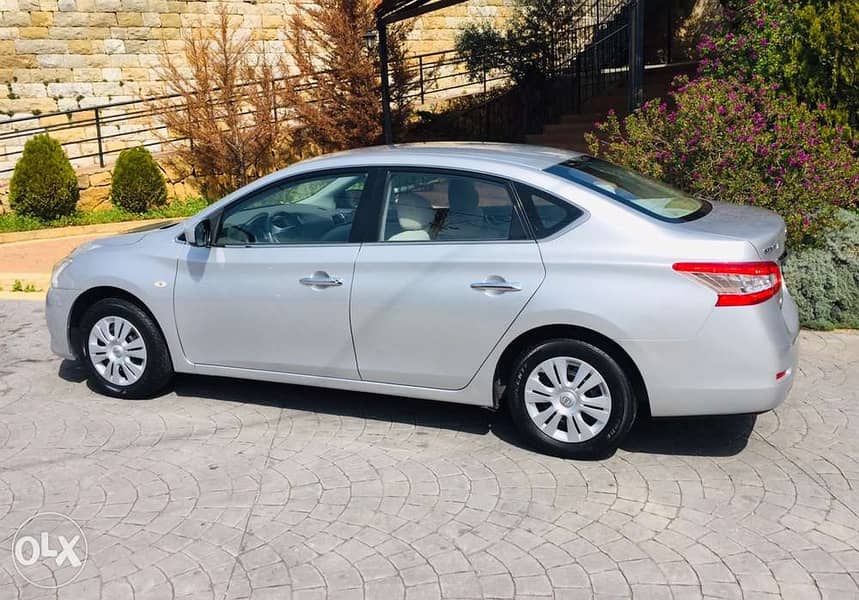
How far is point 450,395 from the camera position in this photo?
4934 millimetres

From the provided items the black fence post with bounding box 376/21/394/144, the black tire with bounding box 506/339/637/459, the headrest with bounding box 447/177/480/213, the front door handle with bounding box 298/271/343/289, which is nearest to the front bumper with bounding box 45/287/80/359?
the front door handle with bounding box 298/271/343/289

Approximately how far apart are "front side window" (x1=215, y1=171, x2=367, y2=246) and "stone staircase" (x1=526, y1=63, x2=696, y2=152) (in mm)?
8983

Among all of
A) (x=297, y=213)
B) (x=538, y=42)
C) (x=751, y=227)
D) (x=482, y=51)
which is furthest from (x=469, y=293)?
(x=482, y=51)

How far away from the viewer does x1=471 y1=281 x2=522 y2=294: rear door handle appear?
15.2ft

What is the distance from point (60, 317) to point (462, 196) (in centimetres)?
290

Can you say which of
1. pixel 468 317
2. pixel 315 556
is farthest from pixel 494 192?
pixel 315 556

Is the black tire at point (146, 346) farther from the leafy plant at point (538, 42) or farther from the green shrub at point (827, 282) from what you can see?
the leafy plant at point (538, 42)

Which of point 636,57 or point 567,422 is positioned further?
point 636,57

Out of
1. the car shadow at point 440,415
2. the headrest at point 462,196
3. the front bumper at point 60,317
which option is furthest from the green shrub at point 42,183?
the headrest at point 462,196

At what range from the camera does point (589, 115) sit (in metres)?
14.8

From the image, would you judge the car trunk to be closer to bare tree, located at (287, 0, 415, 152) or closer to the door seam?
the door seam

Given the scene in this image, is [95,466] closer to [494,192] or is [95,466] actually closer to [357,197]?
[357,197]

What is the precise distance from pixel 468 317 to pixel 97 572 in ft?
7.05

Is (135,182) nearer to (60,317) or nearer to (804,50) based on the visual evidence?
(60,317)
